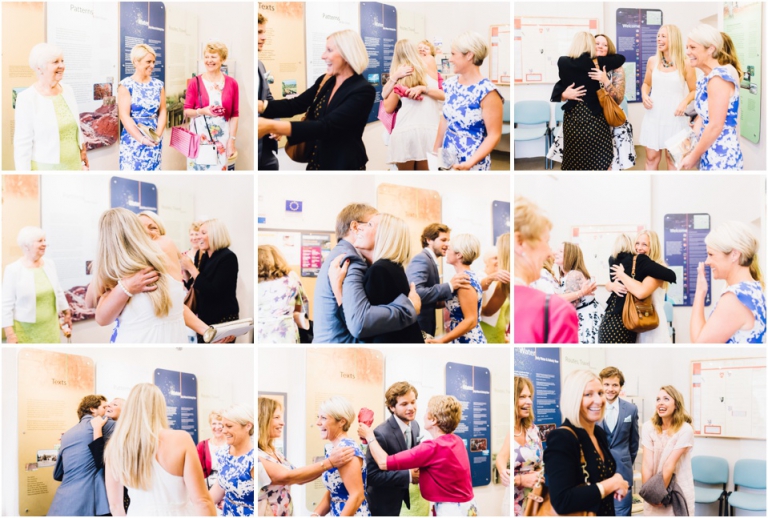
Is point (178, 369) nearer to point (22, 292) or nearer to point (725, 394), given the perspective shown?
point (22, 292)

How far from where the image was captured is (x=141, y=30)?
12.0 feet

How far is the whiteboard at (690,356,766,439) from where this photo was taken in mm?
3637

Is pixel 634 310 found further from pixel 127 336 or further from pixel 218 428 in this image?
pixel 127 336

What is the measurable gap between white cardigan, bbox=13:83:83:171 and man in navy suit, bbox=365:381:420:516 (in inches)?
71.1

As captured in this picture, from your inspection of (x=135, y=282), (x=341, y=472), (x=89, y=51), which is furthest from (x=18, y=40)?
(x=341, y=472)

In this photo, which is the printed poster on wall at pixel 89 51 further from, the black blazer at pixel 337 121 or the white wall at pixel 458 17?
the white wall at pixel 458 17

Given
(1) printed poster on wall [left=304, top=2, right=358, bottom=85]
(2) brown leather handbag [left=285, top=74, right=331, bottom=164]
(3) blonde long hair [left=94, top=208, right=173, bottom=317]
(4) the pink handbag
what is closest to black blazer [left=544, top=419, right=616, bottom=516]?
(2) brown leather handbag [left=285, top=74, right=331, bottom=164]

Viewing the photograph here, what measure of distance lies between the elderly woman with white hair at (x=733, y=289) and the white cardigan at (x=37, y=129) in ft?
9.28

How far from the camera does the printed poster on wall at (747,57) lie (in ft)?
11.9

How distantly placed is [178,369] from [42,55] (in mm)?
1487

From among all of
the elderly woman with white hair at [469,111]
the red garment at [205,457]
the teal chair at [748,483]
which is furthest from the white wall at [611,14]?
the red garment at [205,457]

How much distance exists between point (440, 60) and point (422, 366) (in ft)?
4.44

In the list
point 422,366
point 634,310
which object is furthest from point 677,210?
point 422,366

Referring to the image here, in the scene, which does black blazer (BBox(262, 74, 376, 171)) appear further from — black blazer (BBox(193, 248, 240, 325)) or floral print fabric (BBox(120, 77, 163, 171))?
black blazer (BBox(193, 248, 240, 325))
